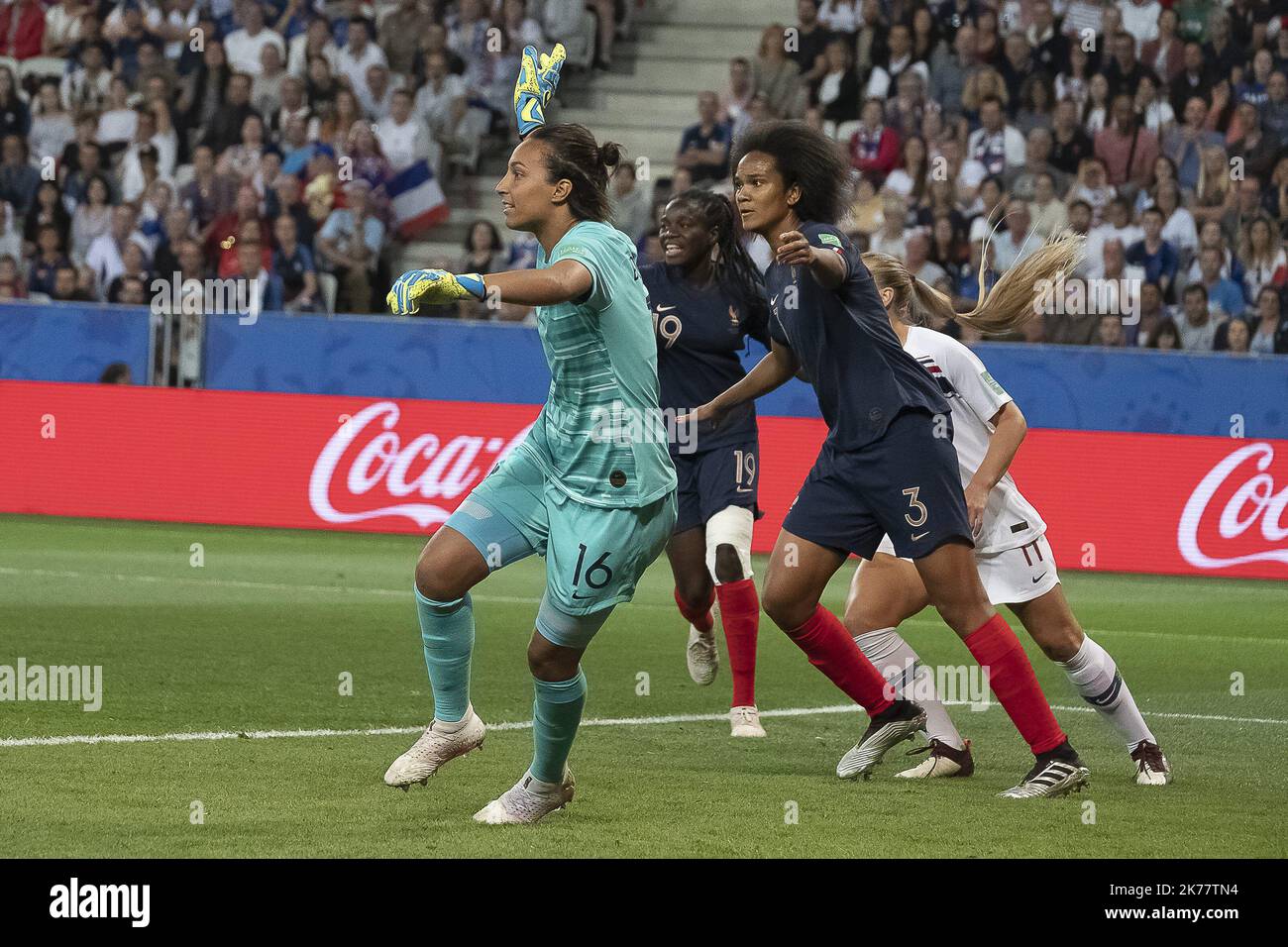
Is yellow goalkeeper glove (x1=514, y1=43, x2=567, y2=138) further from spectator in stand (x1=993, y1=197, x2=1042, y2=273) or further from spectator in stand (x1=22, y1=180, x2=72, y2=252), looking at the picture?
spectator in stand (x1=22, y1=180, x2=72, y2=252)

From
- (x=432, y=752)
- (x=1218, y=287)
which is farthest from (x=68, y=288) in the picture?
(x=432, y=752)

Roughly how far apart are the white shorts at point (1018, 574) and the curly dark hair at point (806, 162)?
3.98ft

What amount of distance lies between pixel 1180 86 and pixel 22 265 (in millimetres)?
11554

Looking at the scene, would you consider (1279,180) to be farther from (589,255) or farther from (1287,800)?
(589,255)

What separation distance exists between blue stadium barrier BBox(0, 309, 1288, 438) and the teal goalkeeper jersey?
30.0 feet

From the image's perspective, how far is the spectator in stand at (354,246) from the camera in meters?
19.0

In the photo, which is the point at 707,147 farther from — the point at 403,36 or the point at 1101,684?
the point at 1101,684

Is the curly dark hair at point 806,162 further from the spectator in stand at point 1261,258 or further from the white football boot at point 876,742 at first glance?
the spectator in stand at point 1261,258

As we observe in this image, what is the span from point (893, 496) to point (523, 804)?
1.57 m

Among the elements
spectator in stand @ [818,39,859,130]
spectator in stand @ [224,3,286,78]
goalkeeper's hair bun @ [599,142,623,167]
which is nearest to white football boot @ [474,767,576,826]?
goalkeeper's hair bun @ [599,142,623,167]

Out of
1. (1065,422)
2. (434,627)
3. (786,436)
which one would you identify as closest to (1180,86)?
(1065,422)

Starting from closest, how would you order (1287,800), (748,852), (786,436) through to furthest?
1. (748,852)
2. (1287,800)
3. (786,436)

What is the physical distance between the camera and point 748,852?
18.2 feet

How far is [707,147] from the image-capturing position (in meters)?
19.2
